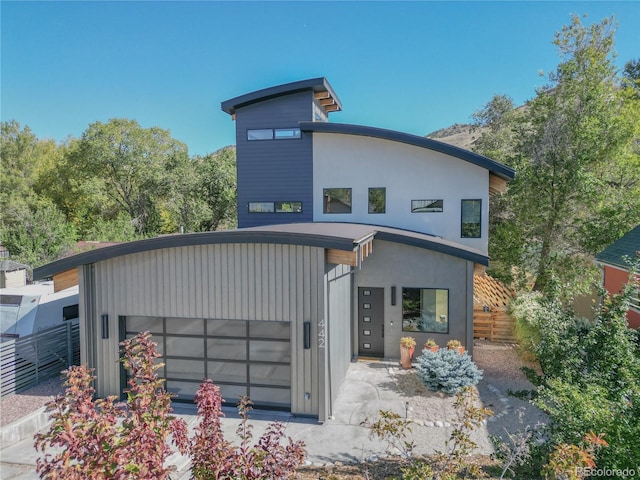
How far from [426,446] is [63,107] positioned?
41810 mm

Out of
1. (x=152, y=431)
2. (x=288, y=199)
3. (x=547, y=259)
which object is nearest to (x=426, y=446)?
(x=152, y=431)

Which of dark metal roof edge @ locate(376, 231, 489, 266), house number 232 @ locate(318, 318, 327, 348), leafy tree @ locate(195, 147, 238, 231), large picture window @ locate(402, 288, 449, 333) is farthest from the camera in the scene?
leafy tree @ locate(195, 147, 238, 231)

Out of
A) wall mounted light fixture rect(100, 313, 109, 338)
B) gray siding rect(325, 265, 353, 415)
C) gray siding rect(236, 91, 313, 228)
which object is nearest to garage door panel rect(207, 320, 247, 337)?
gray siding rect(325, 265, 353, 415)

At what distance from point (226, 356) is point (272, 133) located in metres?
9.66

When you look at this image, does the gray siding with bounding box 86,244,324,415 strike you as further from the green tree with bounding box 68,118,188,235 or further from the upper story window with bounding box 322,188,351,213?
the green tree with bounding box 68,118,188,235

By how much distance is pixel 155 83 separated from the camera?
30.5 metres

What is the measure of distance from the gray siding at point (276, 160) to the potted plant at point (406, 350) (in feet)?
20.7

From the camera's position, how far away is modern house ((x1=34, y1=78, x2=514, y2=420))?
7.73 m

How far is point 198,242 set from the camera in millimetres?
7832

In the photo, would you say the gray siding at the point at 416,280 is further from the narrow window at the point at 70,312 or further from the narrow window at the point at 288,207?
the narrow window at the point at 70,312

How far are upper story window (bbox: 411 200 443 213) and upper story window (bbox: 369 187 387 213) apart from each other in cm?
108

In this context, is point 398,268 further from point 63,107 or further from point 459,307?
point 63,107

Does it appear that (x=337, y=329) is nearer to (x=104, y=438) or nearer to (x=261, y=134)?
(x=104, y=438)

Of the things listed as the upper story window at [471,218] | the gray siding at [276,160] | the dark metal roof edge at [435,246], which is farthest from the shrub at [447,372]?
the gray siding at [276,160]
